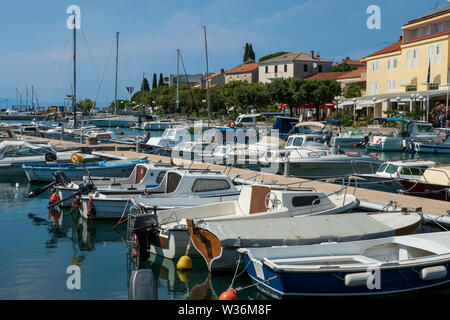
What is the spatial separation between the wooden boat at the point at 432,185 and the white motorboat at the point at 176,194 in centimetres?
707

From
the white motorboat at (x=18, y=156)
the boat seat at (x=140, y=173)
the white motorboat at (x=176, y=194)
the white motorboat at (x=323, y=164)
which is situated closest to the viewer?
the white motorboat at (x=176, y=194)

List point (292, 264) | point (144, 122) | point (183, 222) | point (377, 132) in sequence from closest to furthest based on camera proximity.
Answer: point (292, 264) < point (183, 222) < point (377, 132) < point (144, 122)

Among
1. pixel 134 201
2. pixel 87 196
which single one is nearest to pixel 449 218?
pixel 134 201

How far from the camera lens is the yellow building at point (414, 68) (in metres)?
53.8

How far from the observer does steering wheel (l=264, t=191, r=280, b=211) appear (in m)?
14.1

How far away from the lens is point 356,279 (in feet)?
31.8

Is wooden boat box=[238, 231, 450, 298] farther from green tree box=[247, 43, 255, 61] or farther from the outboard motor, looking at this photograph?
green tree box=[247, 43, 255, 61]

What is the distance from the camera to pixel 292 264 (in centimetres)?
1045

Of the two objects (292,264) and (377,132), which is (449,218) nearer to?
(292,264)

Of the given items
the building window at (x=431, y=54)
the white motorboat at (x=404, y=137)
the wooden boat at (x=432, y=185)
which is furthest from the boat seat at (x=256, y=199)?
the building window at (x=431, y=54)

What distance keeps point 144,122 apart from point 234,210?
64.0m

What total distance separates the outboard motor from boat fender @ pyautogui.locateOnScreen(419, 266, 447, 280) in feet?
20.9

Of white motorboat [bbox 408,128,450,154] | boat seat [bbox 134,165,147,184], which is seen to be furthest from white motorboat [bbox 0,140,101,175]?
white motorboat [bbox 408,128,450,154]

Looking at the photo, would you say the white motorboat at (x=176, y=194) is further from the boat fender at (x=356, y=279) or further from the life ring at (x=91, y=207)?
the boat fender at (x=356, y=279)
